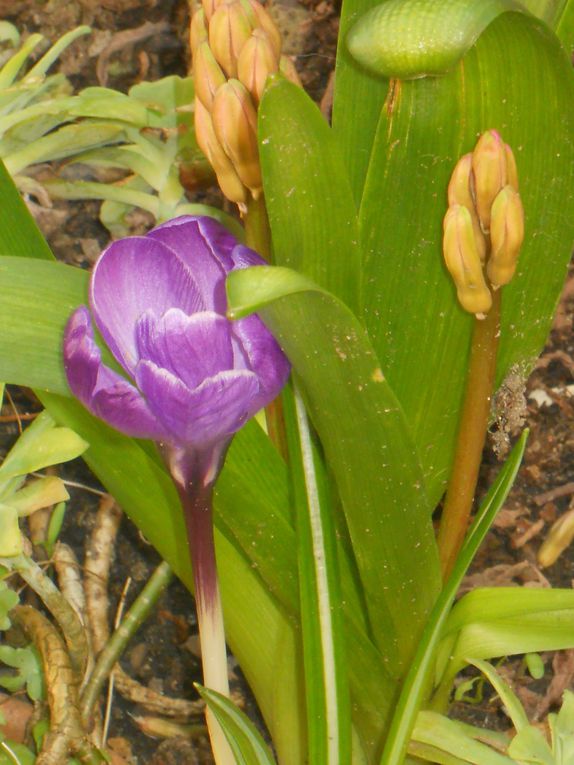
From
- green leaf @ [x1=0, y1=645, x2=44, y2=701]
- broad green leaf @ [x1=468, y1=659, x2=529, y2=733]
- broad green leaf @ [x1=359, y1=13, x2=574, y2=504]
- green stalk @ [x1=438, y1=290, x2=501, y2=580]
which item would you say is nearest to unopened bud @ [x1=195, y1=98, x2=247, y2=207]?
broad green leaf @ [x1=359, y1=13, x2=574, y2=504]

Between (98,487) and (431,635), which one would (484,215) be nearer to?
(431,635)

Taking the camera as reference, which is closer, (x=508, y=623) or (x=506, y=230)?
(x=506, y=230)

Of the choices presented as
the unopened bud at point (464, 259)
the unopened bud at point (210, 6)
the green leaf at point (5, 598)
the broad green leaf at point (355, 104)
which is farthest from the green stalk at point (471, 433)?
the green leaf at point (5, 598)

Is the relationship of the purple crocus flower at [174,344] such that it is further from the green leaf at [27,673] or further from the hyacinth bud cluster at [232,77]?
the green leaf at [27,673]

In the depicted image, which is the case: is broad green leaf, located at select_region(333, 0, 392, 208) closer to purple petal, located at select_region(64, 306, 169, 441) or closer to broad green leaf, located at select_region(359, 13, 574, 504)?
broad green leaf, located at select_region(359, 13, 574, 504)

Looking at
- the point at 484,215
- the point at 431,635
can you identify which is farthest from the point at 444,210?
the point at 431,635

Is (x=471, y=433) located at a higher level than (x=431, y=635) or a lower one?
higher

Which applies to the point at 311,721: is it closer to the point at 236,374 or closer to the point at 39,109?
the point at 236,374
